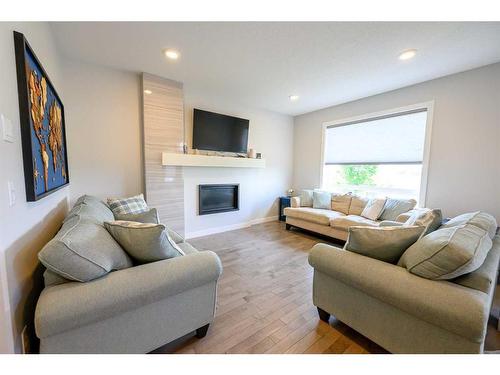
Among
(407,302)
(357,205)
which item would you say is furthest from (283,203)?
(407,302)

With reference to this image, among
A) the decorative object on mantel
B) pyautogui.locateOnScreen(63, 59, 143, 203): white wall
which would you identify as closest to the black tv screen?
the decorative object on mantel

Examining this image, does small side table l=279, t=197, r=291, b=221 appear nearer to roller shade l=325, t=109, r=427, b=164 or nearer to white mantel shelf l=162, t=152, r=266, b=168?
white mantel shelf l=162, t=152, r=266, b=168

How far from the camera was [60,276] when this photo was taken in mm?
1010

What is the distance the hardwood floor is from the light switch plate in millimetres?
1463

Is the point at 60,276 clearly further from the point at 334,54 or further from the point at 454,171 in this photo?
the point at 454,171

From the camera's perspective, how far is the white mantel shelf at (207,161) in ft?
10.3

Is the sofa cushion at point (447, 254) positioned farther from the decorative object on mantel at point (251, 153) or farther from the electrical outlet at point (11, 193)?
the decorative object on mantel at point (251, 153)

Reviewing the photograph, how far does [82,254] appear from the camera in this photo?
Answer: 3.26 ft

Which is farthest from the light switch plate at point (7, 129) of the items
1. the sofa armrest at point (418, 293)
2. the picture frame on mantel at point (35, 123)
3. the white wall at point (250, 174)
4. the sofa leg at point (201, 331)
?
the white wall at point (250, 174)

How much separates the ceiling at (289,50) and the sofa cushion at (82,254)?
1936 mm

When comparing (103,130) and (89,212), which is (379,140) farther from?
(103,130)

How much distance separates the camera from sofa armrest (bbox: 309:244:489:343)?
933 mm

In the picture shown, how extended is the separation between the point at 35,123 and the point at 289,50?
2.33m
